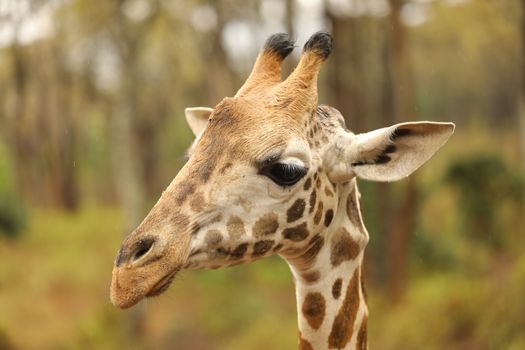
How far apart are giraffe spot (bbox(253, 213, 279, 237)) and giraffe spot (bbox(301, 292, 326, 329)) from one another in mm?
456

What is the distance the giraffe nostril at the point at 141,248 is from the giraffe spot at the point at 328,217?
0.98m

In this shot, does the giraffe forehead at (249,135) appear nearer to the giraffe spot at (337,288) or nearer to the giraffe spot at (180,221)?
the giraffe spot at (180,221)

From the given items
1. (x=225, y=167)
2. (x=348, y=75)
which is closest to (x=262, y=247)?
(x=225, y=167)

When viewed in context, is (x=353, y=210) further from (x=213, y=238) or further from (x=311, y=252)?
(x=213, y=238)

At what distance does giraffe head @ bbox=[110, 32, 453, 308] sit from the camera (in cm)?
307

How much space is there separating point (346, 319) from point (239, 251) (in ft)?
2.35

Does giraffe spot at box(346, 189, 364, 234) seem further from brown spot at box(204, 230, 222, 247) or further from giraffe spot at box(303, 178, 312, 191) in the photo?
brown spot at box(204, 230, 222, 247)

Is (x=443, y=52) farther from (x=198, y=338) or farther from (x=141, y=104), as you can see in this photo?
(x=198, y=338)

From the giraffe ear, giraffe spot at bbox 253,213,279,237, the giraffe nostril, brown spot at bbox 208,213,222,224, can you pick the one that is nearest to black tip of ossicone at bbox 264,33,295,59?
the giraffe ear

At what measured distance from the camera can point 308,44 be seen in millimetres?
3736

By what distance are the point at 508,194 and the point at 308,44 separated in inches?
522

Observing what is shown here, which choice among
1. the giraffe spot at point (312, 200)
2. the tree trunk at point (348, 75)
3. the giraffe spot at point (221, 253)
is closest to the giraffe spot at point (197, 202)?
the giraffe spot at point (221, 253)

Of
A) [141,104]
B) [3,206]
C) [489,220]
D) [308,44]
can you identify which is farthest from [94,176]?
[308,44]

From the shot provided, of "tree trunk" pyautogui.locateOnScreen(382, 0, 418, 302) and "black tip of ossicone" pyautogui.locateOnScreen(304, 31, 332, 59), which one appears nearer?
"black tip of ossicone" pyautogui.locateOnScreen(304, 31, 332, 59)
